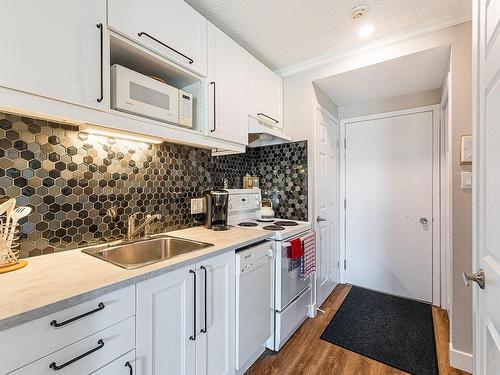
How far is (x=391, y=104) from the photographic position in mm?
2709

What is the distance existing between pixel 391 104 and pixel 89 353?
326 centimetres

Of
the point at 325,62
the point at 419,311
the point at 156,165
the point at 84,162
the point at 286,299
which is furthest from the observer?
the point at 419,311

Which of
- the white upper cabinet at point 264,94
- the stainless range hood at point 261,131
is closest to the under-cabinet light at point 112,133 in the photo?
the stainless range hood at point 261,131

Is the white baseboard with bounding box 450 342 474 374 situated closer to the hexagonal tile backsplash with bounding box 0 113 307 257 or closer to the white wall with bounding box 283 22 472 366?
the white wall with bounding box 283 22 472 366

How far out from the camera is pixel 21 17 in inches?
33.5

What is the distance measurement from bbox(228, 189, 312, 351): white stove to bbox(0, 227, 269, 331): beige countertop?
0.65 m

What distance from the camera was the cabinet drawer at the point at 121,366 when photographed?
836 mm

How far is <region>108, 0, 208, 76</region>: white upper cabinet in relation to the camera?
44.8 inches

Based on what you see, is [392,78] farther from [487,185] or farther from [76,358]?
[76,358]

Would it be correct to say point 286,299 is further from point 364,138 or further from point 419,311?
point 364,138

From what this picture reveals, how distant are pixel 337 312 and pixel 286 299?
2.70 ft

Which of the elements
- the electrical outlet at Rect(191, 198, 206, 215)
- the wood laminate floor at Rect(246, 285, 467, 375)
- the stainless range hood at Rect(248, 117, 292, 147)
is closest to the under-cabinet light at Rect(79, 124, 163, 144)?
the electrical outlet at Rect(191, 198, 206, 215)

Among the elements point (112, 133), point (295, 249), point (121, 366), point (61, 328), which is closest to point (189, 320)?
point (121, 366)

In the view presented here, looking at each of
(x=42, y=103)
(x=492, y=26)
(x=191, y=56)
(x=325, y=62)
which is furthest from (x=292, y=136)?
(x=42, y=103)
